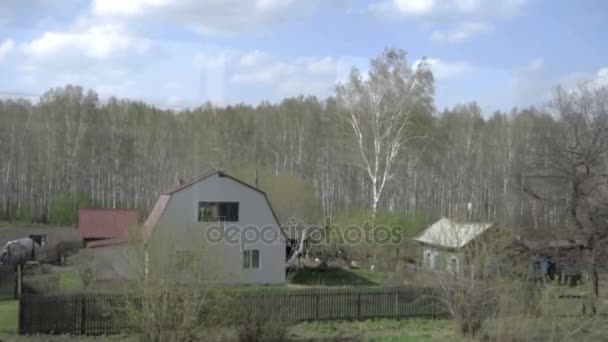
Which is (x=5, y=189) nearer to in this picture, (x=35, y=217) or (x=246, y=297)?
(x=35, y=217)

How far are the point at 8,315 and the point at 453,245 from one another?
44.2ft

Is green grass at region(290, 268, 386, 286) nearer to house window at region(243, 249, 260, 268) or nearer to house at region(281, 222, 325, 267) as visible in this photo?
house at region(281, 222, 325, 267)

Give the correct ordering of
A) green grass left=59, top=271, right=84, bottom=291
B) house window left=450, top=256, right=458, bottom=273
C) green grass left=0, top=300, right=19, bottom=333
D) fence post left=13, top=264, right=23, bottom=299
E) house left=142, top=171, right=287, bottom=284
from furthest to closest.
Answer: house left=142, top=171, right=287, bottom=284 < fence post left=13, top=264, right=23, bottom=299 < green grass left=59, top=271, right=84, bottom=291 < green grass left=0, top=300, right=19, bottom=333 < house window left=450, top=256, right=458, bottom=273

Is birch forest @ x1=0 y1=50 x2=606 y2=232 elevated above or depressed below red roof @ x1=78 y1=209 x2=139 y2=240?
above

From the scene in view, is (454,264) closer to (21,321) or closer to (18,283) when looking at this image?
(21,321)

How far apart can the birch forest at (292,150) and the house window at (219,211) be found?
20.2 ft

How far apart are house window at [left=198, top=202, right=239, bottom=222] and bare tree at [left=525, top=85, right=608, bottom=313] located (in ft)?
40.8

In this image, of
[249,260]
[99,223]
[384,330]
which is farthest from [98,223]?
[384,330]

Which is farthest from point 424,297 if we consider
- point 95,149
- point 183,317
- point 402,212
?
point 95,149

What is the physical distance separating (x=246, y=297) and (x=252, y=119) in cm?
2779

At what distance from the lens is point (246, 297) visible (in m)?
15.6

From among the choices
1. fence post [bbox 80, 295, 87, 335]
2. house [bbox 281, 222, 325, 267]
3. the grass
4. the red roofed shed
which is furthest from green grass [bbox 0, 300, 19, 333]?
house [bbox 281, 222, 325, 267]

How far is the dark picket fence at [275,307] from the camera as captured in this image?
15648 mm

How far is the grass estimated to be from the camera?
1595 centimetres
